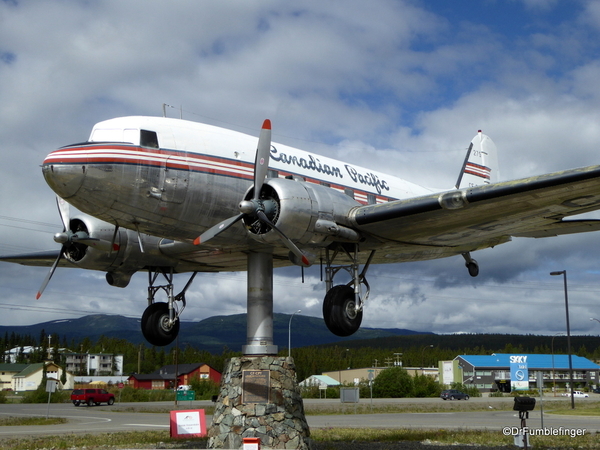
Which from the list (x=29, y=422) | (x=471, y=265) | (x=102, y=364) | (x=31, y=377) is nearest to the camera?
(x=471, y=265)

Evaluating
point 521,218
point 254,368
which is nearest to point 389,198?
point 521,218

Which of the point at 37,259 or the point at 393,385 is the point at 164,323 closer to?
the point at 37,259

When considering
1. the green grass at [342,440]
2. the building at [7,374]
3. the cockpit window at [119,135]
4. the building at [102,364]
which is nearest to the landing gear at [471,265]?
the green grass at [342,440]

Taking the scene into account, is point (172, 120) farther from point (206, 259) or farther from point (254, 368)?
point (254, 368)

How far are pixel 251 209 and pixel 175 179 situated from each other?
2002 mm

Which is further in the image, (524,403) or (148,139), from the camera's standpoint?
(148,139)

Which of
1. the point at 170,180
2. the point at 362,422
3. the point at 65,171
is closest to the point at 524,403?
the point at 170,180

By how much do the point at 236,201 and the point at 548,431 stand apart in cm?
1576

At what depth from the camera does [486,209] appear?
14.5 meters

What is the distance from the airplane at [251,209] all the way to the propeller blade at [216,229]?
0.08ft

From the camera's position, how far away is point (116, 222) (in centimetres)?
1445

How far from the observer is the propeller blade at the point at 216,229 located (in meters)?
13.8

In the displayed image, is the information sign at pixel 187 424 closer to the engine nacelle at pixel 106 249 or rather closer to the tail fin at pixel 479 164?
the engine nacelle at pixel 106 249

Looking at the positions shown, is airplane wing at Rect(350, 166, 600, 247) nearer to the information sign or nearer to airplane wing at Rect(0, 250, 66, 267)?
the information sign
